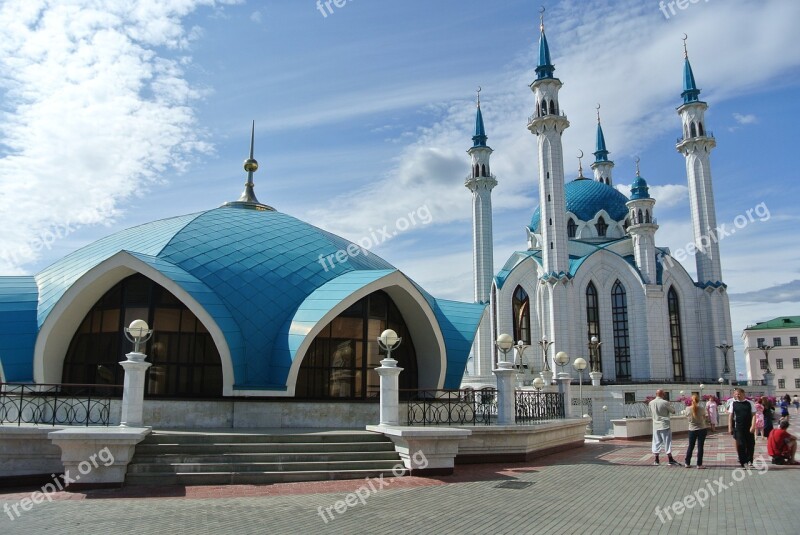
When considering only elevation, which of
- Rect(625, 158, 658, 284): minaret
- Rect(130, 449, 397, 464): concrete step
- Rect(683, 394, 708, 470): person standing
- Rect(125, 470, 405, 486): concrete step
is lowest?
Rect(125, 470, 405, 486): concrete step

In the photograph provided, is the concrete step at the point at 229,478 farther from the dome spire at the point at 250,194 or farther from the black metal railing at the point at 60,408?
the dome spire at the point at 250,194

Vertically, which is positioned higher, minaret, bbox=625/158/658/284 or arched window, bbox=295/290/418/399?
minaret, bbox=625/158/658/284

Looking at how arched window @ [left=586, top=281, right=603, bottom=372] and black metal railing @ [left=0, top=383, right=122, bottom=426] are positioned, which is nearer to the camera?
black metal railing @ [left=0, top=383, right=122, bottom=426]

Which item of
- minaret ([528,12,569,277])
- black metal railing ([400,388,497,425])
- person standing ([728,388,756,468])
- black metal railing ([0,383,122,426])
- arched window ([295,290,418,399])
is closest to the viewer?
person standing ([728,388,756,468])

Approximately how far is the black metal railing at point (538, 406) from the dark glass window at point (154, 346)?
7.59 meters

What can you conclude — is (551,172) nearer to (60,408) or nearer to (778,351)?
(60,408)

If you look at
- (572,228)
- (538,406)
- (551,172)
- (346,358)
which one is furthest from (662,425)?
(572,228)

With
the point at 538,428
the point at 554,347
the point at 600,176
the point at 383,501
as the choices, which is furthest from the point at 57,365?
the point at 600,176

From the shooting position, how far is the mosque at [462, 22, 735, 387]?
40031 millimetres

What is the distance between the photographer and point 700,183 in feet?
144

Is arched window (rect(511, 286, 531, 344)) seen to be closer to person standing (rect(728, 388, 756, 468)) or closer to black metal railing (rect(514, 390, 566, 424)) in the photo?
black metal railing (rect(514, 390, 566, 424))

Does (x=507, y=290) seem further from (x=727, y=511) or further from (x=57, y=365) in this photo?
(x=727, y=511)

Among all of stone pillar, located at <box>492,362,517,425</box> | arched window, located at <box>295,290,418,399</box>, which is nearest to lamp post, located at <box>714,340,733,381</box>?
arched window, located at <box>295,290,418,399</box>

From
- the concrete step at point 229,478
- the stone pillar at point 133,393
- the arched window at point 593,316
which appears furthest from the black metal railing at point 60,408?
the arched window at point 593,316
